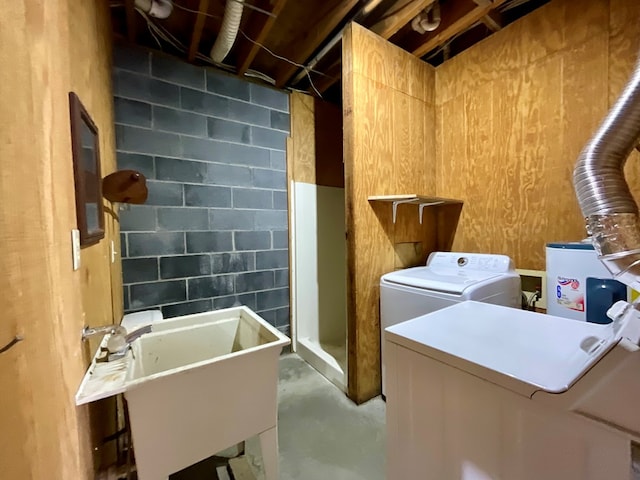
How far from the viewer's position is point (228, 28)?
1.84 meters

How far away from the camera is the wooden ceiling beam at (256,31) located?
5.74 feet

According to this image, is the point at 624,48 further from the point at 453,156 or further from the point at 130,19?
the point at 130,19

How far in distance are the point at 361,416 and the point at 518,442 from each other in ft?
A: 4.69

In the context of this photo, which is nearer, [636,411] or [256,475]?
[636,411]

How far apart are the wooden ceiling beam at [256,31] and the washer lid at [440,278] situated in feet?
6.05

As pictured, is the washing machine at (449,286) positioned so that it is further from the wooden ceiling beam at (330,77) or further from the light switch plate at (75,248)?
the wooden ceiling beam at (330,77)

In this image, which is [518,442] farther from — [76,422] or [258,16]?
[258,16]

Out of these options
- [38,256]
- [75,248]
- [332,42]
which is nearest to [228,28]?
[332,42]

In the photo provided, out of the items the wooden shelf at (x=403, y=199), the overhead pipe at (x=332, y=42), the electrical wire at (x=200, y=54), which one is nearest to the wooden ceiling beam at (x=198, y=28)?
the electrical wire at (x=200, y=54)

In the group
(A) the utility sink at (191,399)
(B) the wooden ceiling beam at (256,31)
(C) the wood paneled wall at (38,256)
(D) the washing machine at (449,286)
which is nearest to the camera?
(C) the wood paneled wall at (38,256)

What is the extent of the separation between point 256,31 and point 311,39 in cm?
39

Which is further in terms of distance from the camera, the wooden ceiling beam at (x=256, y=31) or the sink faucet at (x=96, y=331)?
the wooden ceiling beam at (x=256, y=31)

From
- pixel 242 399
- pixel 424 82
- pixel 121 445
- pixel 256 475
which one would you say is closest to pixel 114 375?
pixel 242 399

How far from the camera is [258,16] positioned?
1943 mm
